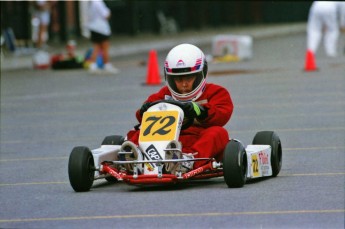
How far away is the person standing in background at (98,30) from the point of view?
27.9 m

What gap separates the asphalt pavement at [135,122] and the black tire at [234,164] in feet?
0.34

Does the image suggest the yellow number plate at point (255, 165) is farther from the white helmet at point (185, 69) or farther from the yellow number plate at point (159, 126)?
the white helmet at point (185, 69)

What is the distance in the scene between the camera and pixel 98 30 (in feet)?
91.5

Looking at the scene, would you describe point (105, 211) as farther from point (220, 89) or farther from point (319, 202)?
point (220, 89)

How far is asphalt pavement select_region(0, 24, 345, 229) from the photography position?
8984 millimetres

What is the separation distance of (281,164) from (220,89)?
103cm

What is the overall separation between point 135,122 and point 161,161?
7.21 metres

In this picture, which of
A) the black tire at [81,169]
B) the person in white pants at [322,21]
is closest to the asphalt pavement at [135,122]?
the black tire at [81,169]

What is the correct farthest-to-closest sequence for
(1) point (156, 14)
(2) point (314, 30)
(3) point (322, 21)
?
1. (1) point (156, 14)
2. (3) point (322, 21)
3. (2) point (314, 30)

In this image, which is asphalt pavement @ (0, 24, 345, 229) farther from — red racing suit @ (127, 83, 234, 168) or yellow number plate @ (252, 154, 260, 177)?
red racing suit @ (127, 83, 234, 168)

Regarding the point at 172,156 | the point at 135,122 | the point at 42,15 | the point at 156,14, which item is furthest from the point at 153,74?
the point at 156,14

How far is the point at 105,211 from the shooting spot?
9.34 m

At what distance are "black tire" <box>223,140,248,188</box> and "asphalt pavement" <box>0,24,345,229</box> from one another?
0.10 m

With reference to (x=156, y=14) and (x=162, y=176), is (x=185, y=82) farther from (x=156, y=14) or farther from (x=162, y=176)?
(x=156, y=14)
